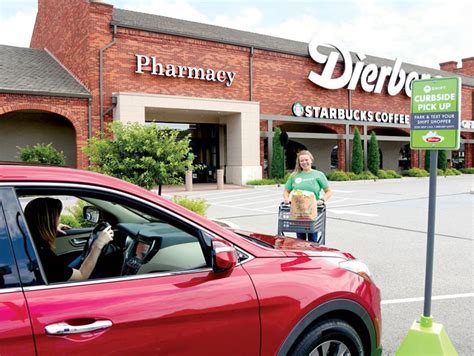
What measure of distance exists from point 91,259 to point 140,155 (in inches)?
218

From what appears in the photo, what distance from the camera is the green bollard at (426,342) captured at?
3.34 meters

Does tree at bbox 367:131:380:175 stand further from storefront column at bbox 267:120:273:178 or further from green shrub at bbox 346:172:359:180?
storefront column at bbox 267:120:273:178

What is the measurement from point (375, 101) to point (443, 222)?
21612 millimetres

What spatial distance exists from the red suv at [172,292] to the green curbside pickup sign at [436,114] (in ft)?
4.28

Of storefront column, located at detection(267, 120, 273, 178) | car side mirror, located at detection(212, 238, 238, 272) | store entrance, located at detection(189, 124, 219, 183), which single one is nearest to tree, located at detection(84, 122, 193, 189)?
car side mirror, located at detection(212, 238, 238, 272)

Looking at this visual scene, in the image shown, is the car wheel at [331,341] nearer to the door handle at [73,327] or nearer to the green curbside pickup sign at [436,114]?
the door handle at [73,327]

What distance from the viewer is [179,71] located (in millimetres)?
22047

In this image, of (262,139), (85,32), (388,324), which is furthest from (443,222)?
(85,32)

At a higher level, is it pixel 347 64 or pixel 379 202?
pixel 347 64

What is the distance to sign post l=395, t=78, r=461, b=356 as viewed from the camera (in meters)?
3.39

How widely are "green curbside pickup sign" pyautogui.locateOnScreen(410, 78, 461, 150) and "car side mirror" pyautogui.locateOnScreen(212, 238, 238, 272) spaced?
2095 millimetres

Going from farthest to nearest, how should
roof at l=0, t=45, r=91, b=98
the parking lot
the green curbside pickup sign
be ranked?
roof at l=0, t=45, r=91, b=98 < the parking lot < the green curbside pickup sign

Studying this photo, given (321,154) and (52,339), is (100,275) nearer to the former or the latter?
(52,339)

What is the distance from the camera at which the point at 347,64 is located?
28219 millimetres
